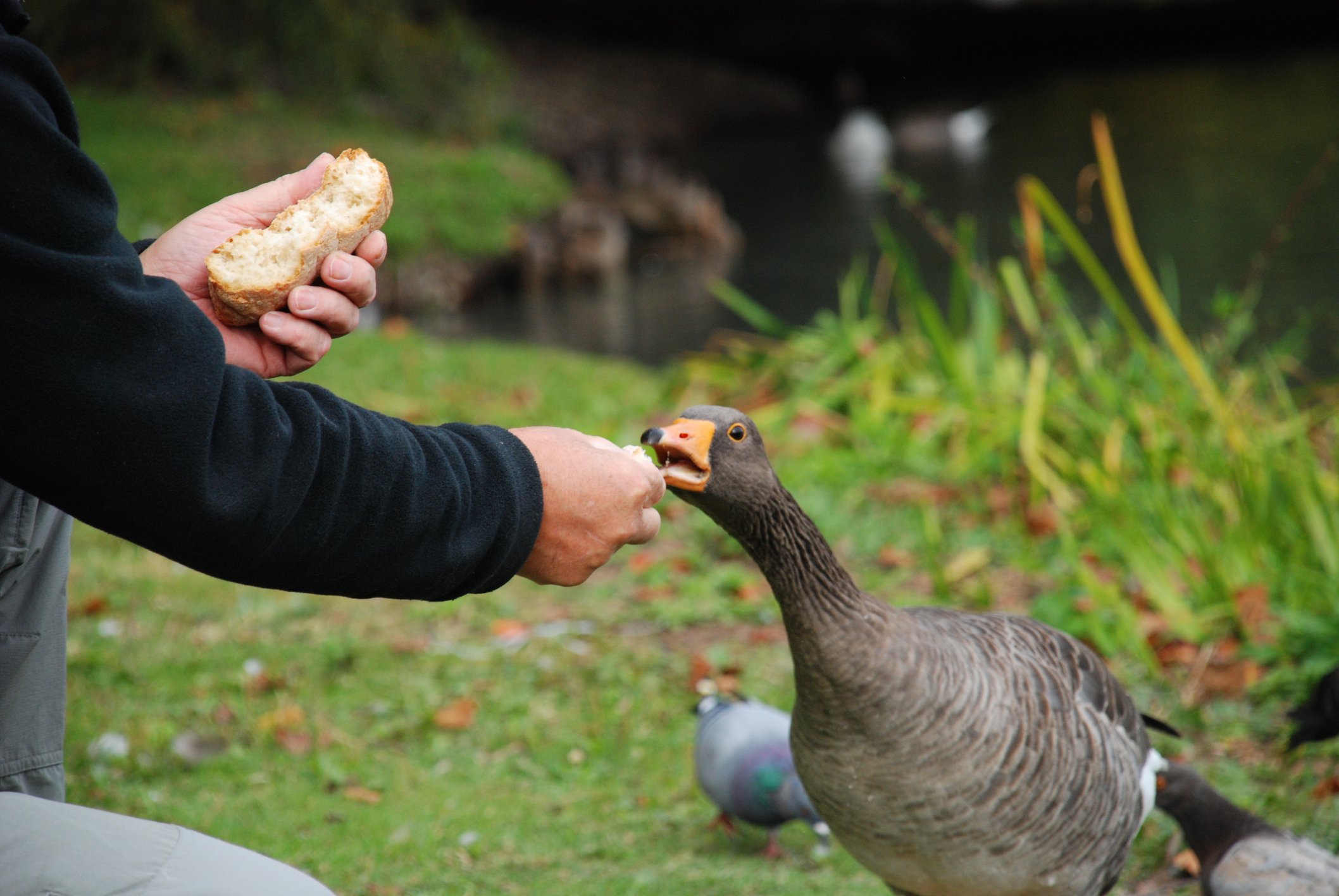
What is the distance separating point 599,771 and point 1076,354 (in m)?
3.02

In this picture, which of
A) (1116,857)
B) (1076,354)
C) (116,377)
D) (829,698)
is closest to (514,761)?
(829,698)

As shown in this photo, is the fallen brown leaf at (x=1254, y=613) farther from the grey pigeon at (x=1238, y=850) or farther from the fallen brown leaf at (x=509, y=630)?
the fallen brown leaf at (x=509, y=630)

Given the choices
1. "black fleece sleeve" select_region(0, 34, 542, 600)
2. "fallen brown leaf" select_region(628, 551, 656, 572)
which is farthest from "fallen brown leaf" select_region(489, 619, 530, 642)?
"black fleece sleeve" select_region(0, 34, 542, 600)

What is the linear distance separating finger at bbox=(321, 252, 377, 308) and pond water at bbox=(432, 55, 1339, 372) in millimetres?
4116

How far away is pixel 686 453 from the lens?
89.7 inches

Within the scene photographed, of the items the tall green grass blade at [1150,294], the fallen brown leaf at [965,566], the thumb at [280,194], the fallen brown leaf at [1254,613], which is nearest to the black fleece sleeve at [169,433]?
the thumb at [280,194]

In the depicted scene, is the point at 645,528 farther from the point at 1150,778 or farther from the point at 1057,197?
the point at 1057,197

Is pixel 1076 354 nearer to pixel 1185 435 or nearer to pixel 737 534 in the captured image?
pixel 1185 435

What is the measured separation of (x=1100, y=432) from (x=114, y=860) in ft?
14.5

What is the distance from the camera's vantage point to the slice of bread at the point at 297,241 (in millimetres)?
1991

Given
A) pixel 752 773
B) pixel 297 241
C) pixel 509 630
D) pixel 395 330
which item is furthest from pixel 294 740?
pixel 395 330

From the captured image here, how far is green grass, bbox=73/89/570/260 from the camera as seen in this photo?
42.4 ft

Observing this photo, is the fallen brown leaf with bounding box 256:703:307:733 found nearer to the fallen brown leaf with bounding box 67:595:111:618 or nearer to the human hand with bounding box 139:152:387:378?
the fallen brown leaf with bounding box 67:595:111:618

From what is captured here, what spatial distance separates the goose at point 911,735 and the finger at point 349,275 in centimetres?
64
